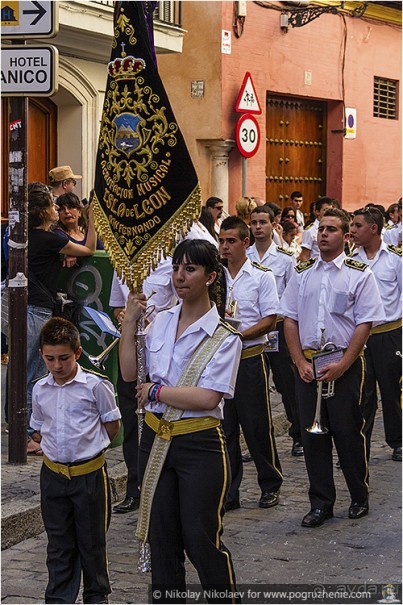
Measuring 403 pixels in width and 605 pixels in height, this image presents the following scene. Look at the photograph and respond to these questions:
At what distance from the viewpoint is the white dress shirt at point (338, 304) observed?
304 inches

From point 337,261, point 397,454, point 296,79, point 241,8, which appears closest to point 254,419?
point 337,261

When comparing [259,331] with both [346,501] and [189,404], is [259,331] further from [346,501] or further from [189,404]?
[189,404]

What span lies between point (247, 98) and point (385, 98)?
7498 mm

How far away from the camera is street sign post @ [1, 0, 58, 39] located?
8180mm

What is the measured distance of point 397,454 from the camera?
959 centimetres

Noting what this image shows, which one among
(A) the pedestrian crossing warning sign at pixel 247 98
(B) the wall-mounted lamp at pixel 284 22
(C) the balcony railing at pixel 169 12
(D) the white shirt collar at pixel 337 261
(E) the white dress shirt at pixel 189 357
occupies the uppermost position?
(B) the wall-mounted lamp at pixel 284 22

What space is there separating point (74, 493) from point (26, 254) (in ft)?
10.4

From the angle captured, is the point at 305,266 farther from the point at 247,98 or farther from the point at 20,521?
the point at 247,98

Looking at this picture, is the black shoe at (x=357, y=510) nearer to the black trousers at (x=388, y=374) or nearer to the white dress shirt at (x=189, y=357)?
the black trousers at (x=388, y=374)

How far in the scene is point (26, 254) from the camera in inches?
337

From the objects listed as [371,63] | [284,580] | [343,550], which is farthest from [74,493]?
[371,63]

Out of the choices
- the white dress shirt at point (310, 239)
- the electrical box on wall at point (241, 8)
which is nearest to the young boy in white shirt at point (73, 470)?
the white dress shirt at point (310, 239)

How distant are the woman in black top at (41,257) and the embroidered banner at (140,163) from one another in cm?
289

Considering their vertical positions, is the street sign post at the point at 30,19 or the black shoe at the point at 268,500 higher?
the street sign post at the point at 30,19
